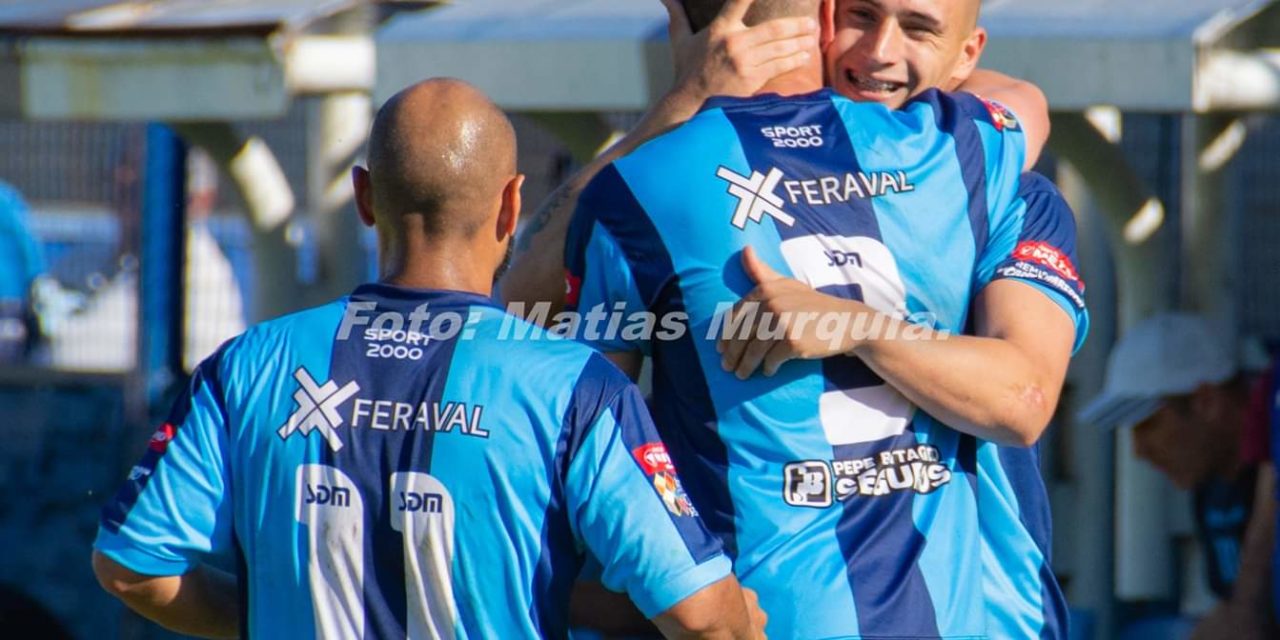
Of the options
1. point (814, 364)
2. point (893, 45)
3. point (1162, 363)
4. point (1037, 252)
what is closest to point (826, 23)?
point (893, 45)

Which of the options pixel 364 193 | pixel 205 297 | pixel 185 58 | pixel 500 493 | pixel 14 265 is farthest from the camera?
pixel 14 265

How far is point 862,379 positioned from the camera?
2.55m

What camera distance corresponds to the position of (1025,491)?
2775 millimetres

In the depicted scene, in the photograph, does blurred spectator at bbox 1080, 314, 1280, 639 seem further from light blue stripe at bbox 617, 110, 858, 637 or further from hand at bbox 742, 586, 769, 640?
hand at bbox 742, 586, 769, 640

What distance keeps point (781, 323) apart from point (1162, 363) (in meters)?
2.80

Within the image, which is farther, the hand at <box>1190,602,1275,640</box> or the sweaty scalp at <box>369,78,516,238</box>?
the hand at <box>1190,602,1275,640</box>

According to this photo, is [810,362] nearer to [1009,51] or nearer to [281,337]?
[281,337]

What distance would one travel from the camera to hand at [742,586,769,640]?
2.36 meters

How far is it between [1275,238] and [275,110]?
4340 mm

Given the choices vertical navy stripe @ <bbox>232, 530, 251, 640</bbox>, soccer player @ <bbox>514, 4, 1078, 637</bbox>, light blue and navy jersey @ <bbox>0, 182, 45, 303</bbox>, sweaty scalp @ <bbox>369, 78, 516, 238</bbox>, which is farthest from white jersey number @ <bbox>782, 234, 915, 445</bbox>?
light blue and navy jersey @ <bbox>0, 182, 45, 303</bbox>

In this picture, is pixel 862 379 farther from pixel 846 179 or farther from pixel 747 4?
pixel 747 4

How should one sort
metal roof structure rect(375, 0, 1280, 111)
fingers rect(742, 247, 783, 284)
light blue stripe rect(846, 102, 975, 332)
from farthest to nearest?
1. metal roof structure rect(375, 0, 1280, 111)
2. light blue stripe rect(846, 102, 975, 332)
3. fingers rect(742, 247, 783, 284)

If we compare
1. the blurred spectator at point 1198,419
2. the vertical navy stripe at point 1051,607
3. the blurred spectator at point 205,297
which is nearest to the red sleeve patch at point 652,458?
the vertical navy stripe at point 1051,607

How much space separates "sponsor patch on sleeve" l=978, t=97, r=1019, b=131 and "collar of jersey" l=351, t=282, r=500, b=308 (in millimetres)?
898
